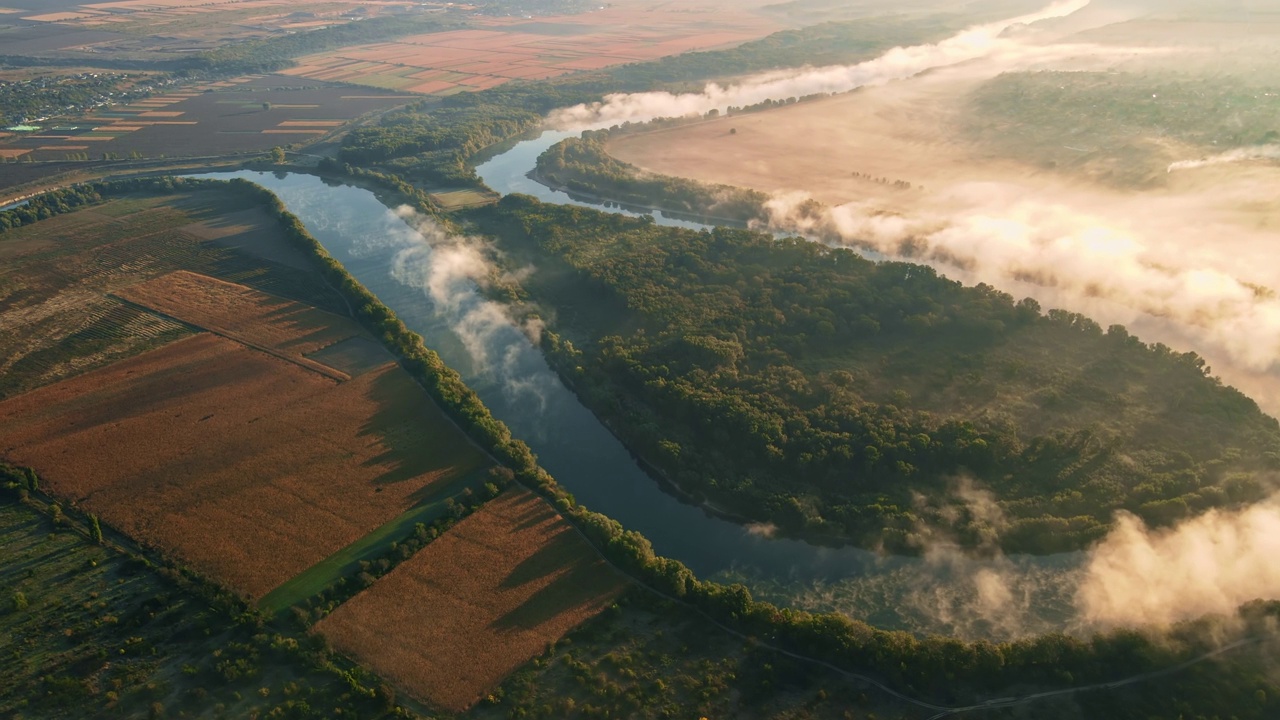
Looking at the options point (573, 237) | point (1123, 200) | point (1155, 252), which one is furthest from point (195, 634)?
point (1123, 200)

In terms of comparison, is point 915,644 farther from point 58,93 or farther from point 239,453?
point 58,93

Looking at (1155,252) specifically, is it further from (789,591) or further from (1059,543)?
(789,591)

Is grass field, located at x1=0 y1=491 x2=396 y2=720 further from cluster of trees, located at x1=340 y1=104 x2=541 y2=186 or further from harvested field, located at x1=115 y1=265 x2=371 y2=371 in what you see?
cluster of trees, located at x1=340 y1=104 x2=541 y2=186

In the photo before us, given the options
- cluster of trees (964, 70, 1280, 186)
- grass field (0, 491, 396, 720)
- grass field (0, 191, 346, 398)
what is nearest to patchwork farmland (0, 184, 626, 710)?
grass field (0, 191, 346, 398)

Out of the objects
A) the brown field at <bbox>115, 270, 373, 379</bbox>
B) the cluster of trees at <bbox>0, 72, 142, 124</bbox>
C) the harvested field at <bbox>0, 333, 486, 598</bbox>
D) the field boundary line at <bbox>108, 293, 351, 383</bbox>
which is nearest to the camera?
the harvested field at <bbox>0, 333, 486, 598</bbox>

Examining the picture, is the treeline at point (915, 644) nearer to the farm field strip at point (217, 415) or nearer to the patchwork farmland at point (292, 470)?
the patchwork farmland at point (292, 470)

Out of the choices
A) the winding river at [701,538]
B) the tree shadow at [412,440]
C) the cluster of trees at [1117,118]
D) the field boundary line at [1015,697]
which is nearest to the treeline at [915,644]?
the field boundary line at [1015,697]
